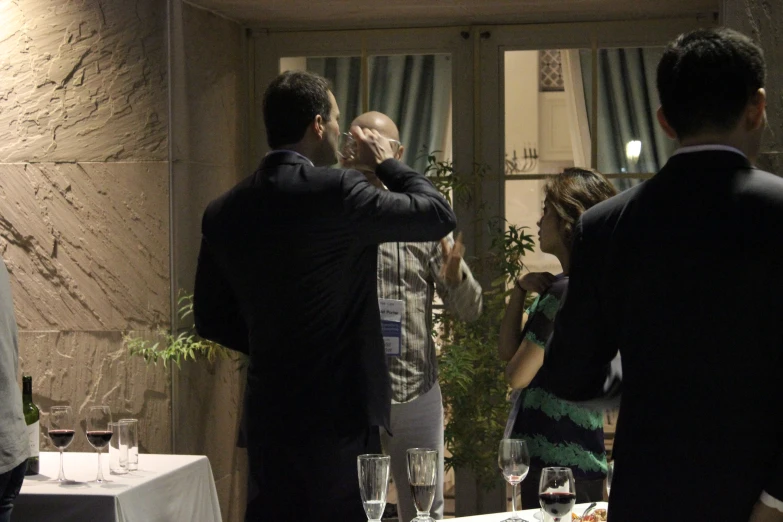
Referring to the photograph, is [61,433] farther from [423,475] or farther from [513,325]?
[423,475]

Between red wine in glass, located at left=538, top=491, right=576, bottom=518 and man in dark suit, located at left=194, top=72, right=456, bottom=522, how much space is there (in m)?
0.56

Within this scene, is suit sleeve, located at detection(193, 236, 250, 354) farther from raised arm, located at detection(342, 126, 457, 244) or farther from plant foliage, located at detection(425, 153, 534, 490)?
plant foliage, located at detection(425, 153, 534, 490)

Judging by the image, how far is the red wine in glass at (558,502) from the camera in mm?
1726

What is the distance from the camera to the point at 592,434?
2.54 metres

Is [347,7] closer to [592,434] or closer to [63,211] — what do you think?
[63,211]

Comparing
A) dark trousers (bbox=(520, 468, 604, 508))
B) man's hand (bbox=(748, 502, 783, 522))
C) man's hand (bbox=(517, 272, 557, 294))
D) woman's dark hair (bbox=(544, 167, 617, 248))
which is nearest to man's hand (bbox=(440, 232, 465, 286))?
man's hand (bbox=(517, 272, 557, 294))

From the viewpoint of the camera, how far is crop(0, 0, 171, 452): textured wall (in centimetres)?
410

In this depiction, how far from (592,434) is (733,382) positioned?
1.22 metres

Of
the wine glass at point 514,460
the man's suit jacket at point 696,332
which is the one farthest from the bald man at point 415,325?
the man's suit jacket at point 696,332

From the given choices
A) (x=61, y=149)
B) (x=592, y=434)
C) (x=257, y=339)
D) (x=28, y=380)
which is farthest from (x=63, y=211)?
(x=592, y=434)

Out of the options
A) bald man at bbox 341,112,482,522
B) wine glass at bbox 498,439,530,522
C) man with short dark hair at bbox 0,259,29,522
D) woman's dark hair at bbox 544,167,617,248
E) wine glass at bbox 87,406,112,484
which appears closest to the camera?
wine glass at bbox 498,439,530,522

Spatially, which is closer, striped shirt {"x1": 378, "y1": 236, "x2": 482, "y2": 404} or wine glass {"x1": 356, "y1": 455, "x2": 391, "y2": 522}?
wine glass {"x1": 356, "y1": 455, "x2": 391, "y2": 522}

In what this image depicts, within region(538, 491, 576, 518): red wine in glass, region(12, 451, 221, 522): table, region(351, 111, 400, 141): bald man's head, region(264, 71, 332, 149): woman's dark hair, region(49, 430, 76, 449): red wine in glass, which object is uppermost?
region(351, 111, 400, 141): bald man's head

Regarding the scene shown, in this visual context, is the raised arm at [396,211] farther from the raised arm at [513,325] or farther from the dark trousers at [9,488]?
the dark trousers at [9,488]
